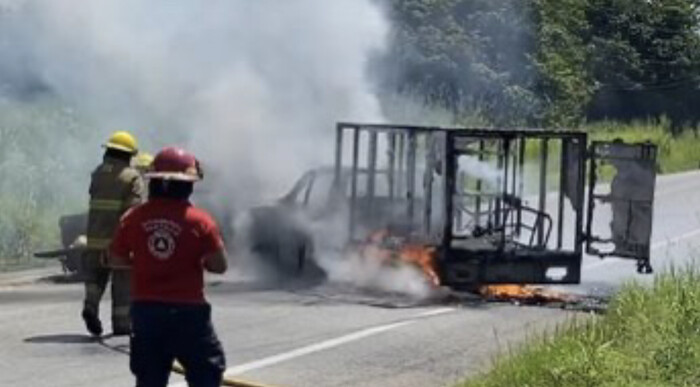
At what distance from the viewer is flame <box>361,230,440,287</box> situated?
14883mm

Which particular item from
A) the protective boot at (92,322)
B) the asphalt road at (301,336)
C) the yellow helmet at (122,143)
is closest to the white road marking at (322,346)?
the asphalt road at (301,336)

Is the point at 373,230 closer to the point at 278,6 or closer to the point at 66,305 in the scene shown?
the point at 66,305

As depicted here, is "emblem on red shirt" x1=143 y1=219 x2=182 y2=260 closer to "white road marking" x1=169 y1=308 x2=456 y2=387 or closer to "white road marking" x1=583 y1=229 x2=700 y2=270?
"white road marking" x1=169 y1=308 x2=456 y2=387

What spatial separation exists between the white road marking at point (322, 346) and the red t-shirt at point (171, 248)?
2.63m

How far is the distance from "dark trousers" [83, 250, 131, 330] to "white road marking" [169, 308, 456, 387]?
141cm

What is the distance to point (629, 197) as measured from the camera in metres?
15.7

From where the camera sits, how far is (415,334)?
491 inches

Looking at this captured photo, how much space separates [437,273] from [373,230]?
1379mm

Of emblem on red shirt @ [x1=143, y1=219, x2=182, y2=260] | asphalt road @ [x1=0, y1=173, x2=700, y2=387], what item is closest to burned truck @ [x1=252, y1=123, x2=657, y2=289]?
asphalt road @ [x1=0, y1=173, x2=700, y2=387]

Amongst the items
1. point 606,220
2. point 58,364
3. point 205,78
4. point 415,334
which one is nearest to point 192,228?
point 58,364

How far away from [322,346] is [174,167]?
15.7 ft

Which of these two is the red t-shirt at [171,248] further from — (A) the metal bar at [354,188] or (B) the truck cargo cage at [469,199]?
(A) the metal bar at [354,188]

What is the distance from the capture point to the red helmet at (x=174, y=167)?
7.12m

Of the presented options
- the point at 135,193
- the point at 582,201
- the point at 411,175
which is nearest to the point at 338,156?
the point at 411,175
